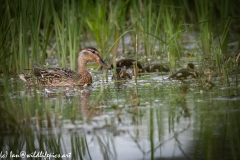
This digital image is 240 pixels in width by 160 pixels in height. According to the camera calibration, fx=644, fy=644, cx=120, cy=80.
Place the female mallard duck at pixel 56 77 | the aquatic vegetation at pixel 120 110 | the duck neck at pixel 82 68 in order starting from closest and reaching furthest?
the aquatic vegetation at pixel 120 110 < the female mallard duck at pixel 56 77 < the duck neck at pixel 82 68

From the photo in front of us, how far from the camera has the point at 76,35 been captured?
10680 mm

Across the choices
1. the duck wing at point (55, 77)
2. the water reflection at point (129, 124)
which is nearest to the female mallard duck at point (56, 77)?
the duck wing at point (55, 77)

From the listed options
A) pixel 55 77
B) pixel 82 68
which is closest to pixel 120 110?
pixel 55 77

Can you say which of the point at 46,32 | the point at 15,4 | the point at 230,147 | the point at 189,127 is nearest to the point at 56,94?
the point at 15,4

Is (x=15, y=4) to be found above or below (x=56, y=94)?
above

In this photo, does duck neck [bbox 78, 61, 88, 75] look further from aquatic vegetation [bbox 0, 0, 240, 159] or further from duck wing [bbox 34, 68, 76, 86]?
duck wing [bbox 34, 68, 76, 86]

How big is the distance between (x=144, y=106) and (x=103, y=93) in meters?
1.50

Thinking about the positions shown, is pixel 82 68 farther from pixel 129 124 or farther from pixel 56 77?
pixel 129 124

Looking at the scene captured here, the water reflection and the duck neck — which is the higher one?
the duck neck

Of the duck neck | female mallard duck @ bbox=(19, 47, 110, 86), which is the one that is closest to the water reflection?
female mallard duck @ bbox=(19, 47, 110, 86)

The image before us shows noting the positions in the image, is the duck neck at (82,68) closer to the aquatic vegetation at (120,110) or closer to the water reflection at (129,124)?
the aquatic vegetation at (120,110)

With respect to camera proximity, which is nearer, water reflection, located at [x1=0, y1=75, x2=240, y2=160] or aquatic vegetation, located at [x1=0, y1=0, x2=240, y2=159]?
water reflection, located at [x1=0, y1=75, x2=240, y2=160]

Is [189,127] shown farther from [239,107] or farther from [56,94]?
[56,94]

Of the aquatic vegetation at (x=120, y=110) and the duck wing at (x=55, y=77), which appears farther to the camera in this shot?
the duck wing at (x=55, y=77)
